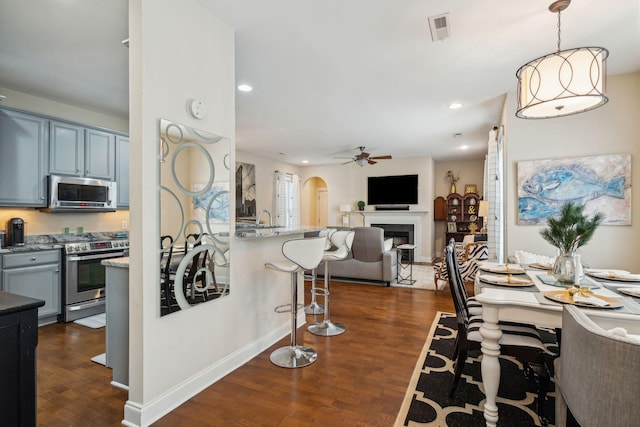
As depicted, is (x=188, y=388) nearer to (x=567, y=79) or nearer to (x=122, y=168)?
(x=567, y=79)

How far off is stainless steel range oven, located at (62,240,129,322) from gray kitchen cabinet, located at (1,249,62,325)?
0.27ft

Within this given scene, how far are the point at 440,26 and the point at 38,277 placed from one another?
4718 mm

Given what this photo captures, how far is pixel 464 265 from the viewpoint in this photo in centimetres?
475

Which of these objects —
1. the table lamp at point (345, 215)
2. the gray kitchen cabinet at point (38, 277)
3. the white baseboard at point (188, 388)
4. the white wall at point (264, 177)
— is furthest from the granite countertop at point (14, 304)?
the table lamp at point (345, 215)

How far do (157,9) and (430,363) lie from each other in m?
3.19

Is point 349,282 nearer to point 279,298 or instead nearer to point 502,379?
point 279,298

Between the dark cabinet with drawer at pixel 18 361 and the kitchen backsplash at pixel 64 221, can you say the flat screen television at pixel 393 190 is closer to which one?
the kitchen backsplash at pixel 64 221

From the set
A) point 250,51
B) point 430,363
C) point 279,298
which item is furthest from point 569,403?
point 250,51

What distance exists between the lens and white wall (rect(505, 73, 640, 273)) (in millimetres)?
3348

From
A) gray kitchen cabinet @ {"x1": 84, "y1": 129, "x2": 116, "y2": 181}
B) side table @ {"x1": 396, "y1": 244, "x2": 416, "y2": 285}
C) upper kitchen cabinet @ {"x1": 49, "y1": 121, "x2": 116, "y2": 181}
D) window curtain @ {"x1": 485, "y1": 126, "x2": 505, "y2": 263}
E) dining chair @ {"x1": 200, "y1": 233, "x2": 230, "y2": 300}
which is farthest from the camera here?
side table @ {"x1": 396, "y1": 244, "x2": 416, "y2": 285}

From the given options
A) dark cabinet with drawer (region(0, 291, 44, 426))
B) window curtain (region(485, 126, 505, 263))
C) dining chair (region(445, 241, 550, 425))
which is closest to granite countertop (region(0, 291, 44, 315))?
dark cabinet with drawer (region(0, 291, 44, 426))

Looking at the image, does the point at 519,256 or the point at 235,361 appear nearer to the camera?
the point at 235,361

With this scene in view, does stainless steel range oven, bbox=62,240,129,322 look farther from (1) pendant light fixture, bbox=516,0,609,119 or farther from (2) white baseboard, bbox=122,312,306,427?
(1) pendant light fixture, bbox=516,0,609,119

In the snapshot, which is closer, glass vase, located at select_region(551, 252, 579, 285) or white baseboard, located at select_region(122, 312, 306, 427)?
white baseboard, located at select_region(122, 312, 306, 427)
